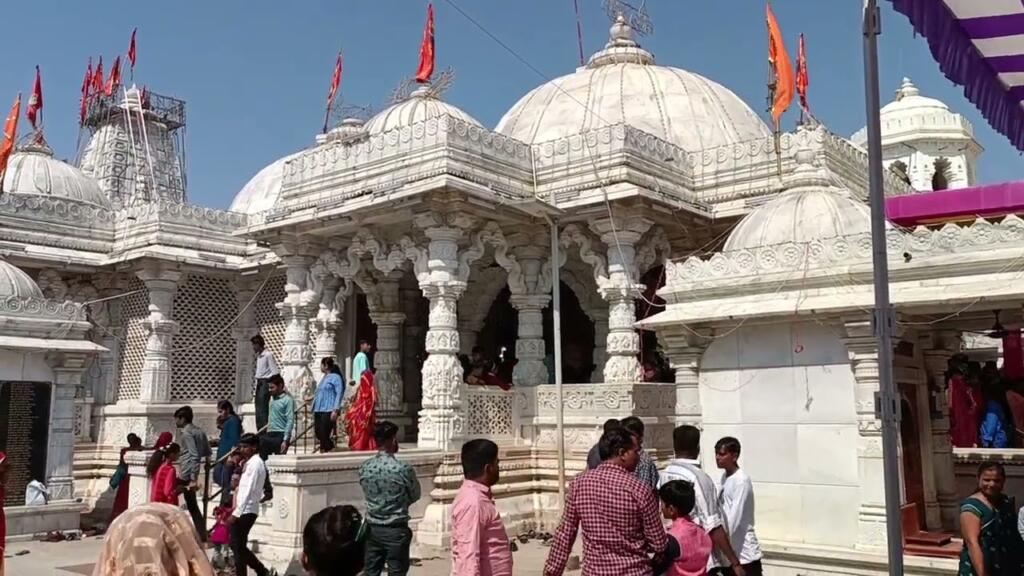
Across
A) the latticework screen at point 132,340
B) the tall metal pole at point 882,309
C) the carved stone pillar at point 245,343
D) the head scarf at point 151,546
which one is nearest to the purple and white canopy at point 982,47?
the tall metal pole at point 882,309

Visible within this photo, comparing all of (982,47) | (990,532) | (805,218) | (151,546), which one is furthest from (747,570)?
(805,218)

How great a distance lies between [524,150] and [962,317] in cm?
658

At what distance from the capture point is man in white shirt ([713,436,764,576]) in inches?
193

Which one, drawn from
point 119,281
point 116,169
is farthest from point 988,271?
point 116,169

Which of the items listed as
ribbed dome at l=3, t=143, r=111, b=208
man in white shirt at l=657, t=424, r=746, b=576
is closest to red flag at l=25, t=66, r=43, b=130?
ribbed dome at l=3, t=143, r=111, b=208

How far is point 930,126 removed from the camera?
2330 centimetres

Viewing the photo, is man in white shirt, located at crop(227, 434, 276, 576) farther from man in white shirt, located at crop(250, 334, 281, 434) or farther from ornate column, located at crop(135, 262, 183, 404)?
ornate column, located at crop(135, 262, 183, 404)

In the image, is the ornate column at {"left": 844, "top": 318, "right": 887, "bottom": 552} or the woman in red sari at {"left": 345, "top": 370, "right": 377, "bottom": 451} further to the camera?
the woman in red sari at {"left": 345, "top": 370, "right": 377, "bottom": 451}

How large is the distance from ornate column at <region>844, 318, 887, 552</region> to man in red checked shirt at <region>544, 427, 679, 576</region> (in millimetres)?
3431

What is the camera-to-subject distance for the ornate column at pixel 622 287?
37.6 ft

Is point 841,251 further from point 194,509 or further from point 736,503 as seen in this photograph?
point 194,509

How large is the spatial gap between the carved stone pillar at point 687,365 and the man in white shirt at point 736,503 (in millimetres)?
2683

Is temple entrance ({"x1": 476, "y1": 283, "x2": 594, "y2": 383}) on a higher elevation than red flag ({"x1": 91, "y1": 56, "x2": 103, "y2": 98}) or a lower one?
lower

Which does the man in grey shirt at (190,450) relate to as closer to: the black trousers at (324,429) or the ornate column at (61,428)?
the black trousers at (324,429)
